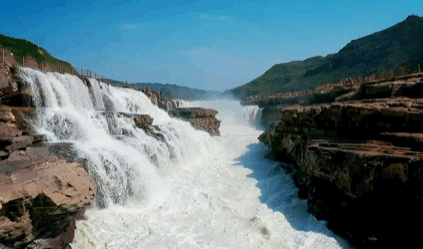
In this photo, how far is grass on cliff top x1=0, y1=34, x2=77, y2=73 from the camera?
2744cm

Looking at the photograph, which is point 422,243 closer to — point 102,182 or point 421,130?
point 421,130

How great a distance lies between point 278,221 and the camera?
1069 cm

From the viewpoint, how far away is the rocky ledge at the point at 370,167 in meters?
9.14

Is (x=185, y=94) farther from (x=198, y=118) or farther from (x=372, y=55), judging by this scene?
(x=198, y=118)

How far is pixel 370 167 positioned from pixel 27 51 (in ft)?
98.7

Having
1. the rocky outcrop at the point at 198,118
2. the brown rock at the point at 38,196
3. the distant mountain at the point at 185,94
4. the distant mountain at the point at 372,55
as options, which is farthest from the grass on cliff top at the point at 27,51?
the distant mountain at the point at 185,94

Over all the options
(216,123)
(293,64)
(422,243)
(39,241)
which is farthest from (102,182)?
(293,64)

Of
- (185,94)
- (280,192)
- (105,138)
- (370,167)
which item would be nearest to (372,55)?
(280,192)

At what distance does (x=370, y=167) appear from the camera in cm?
977

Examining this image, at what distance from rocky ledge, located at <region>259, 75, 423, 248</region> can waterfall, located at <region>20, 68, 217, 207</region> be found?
5773 mm

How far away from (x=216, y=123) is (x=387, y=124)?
17.1 meters

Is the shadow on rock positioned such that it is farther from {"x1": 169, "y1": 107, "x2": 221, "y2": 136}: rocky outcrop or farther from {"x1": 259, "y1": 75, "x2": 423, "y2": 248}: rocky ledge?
{"x1": 169, "y1": 107, "x2": 221, "y2": 136}: rocky outcrop

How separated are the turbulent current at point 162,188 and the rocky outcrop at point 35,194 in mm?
1018

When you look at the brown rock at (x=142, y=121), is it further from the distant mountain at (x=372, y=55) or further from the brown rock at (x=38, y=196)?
the distant mountain at (x=372, y=55)
